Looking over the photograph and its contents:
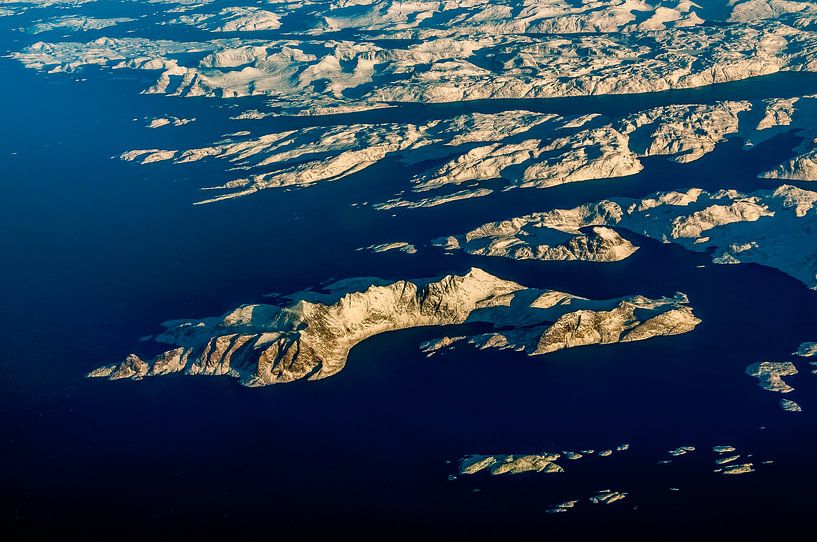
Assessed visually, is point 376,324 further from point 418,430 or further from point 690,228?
point 690,228

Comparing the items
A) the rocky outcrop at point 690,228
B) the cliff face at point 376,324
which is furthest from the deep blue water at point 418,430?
the rocky outcrop at point 690,228

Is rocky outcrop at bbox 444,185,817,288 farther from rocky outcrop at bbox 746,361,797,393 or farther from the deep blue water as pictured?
rocky outcrop at bbox 746,361,797,393

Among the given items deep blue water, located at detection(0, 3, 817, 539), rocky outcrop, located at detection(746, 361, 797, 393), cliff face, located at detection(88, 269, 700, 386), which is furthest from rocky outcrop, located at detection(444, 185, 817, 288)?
rocky outcrop, located at detection(746, 361, 797, 393)

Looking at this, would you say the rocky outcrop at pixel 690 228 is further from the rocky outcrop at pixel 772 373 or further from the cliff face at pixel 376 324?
the rocky outcrop at pixel 772 373

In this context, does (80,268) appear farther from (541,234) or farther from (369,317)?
(541,234)

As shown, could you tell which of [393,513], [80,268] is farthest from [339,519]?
[80,268]

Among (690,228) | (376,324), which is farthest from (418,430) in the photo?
(690,228)

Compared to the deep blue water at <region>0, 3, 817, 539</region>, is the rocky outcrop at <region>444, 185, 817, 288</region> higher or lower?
lower

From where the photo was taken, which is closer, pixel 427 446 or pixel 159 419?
pixel 427 446
